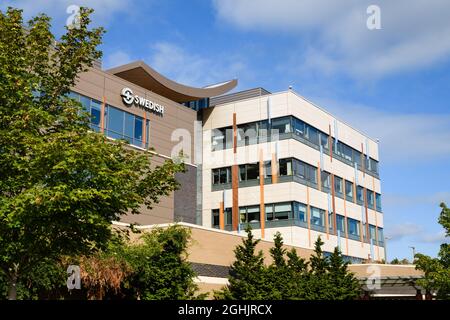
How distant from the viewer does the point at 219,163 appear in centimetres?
5488

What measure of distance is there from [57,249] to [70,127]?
3.62 meters

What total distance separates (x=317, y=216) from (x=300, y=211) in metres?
3.33

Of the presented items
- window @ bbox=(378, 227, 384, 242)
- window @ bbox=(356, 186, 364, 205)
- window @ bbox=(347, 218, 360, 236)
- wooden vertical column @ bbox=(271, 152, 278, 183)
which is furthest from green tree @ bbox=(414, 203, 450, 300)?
window @ bbox=(378, 227, 384, 242)

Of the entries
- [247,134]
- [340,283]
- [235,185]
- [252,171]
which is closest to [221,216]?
[235,185]

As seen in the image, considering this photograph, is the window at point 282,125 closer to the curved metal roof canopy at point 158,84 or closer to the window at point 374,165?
the curved metal roof canopy at point 158,84

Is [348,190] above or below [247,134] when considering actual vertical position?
below

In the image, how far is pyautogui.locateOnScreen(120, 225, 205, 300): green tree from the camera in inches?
1046

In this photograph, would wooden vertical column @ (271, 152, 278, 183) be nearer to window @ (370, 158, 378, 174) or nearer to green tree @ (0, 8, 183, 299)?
window @ (370, 158, 378, 174)

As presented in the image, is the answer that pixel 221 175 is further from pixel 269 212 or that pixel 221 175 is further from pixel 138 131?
pixel 138 131

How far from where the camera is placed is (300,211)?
168 ft

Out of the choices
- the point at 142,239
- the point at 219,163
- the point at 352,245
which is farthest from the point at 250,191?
the point at 142,239

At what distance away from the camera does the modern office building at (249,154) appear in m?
46.5
